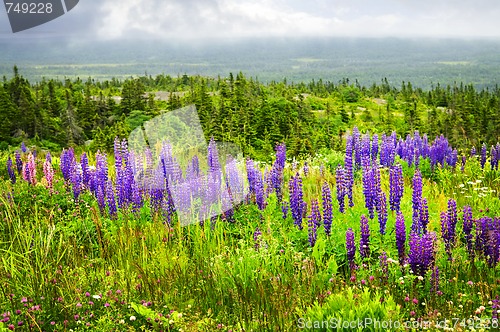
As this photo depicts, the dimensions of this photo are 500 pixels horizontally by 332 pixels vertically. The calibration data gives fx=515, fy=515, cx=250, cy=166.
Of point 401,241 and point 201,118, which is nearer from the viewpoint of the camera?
point 401,241

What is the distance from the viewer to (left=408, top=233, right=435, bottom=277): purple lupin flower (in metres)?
4.91

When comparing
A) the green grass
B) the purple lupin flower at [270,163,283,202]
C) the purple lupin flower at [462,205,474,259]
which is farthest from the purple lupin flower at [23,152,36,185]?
the purple lupin flower at [462,205,474,259]

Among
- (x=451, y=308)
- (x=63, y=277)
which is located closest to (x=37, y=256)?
(x=63, y=277)

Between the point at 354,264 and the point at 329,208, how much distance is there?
0.72 m

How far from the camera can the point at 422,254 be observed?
4930 millimetres

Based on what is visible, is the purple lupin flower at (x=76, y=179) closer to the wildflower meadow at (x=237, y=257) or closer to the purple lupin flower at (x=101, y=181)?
the wildflower meadow at (x=237, y=257)

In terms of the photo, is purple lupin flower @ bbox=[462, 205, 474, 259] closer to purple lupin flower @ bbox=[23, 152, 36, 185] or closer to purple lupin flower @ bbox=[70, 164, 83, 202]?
purple lupin flower @ bbox=[70, 164, 83, 202]

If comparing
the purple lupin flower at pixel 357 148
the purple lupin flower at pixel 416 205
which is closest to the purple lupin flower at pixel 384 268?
the purple lupin flower at pixel 416 205

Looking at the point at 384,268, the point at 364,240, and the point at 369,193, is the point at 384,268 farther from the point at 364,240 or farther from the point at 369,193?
the point at 369,193

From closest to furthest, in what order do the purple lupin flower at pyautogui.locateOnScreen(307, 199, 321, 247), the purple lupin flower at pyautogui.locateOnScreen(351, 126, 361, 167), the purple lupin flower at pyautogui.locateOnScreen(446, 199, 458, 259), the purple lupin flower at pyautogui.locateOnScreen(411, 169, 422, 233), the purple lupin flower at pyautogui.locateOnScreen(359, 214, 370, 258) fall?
the purple lupin flower at pyautogui.locateOnScreen(359, 214, 370, 258) < the purple lupin flower at pyautogui.locateOnScreen(446, 199, 458, 259) < the purple lupin flower at pyautogui.locateOnScreen(411, 169, 422, 233) < the purple lupin flower at pyautogui.locateOnScreen(307, 199, 321, 247) < the purple lupin flower at pyautogui.locateOnScreen(351, 126, 361, 167)

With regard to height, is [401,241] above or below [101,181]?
below

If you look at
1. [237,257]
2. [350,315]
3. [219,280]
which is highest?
[350,315]

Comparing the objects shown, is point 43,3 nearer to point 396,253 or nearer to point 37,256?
point 37,256

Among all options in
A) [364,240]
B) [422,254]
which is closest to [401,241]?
[422,254]
